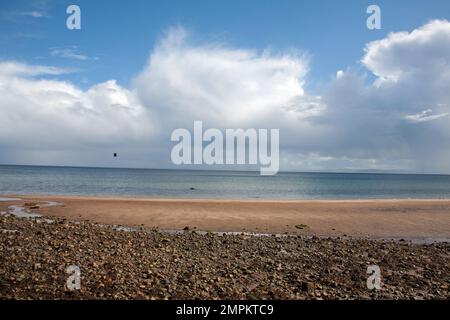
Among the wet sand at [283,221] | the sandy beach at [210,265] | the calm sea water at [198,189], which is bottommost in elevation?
the calm sea water at [198,189]

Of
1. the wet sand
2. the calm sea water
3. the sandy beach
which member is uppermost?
the sandy beach

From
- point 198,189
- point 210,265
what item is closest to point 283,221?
point 210,265

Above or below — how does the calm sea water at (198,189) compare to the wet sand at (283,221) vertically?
below

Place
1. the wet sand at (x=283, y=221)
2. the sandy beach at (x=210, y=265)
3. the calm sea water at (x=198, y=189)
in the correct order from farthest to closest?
1. the calm sea water at (x=198, y=189)
2. the wet sand at (x=283, y=221)
3. the sandy beach at (x=210, y=265)

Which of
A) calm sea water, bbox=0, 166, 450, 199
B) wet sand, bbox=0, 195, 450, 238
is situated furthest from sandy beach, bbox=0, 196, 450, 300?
calm sea water, bbox=0, 166, 450, 199

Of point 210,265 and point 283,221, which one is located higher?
point 210,265

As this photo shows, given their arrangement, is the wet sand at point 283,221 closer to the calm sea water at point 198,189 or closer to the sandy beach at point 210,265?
the sandy beach at point 210,265

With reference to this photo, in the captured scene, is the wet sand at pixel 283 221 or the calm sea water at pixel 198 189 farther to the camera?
the calm sea water at pixel 198 189

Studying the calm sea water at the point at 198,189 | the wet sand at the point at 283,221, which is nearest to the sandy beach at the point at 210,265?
the wet sand at the point at 283,221

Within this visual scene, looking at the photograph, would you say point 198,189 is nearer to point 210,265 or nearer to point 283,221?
point 283,221

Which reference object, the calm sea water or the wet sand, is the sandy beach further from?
the calm sea water
